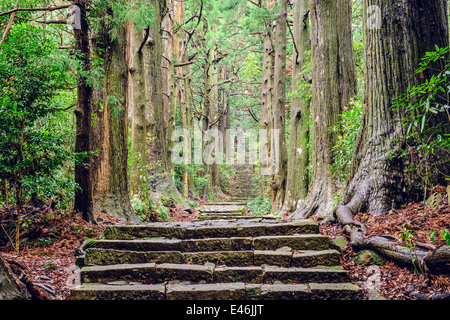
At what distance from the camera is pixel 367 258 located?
3.67 meters

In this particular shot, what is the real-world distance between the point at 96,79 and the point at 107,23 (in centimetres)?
181

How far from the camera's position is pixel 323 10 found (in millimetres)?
7457

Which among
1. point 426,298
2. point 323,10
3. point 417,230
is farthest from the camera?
point 323,10

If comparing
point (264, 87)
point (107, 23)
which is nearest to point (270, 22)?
point (264, 87)

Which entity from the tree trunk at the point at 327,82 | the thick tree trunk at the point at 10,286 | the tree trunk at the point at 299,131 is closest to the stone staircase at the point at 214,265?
the thick tree trunk at the point at 10,286

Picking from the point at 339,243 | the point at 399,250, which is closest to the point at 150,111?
the point at 339,243

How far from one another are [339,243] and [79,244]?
3780 millimetres

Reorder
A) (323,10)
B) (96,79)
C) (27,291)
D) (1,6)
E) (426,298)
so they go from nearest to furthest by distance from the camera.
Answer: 1. (426,298)
2. (27,291)
3. (1,6)
4. (96,79)
5. (323,10)

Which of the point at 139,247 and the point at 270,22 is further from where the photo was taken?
the point at 270,22

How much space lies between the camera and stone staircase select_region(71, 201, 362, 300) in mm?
3369

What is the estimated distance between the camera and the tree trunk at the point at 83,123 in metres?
5.31

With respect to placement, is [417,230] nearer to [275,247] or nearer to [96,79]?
[275,247]

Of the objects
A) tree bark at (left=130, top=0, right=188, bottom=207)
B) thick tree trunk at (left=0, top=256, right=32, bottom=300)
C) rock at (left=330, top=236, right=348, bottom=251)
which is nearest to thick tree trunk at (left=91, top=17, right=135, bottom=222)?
tree bark at (left=130, top=0, right=188, bottom=207)

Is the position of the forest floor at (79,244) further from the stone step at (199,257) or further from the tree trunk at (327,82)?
the tree trunk at (327,82)
